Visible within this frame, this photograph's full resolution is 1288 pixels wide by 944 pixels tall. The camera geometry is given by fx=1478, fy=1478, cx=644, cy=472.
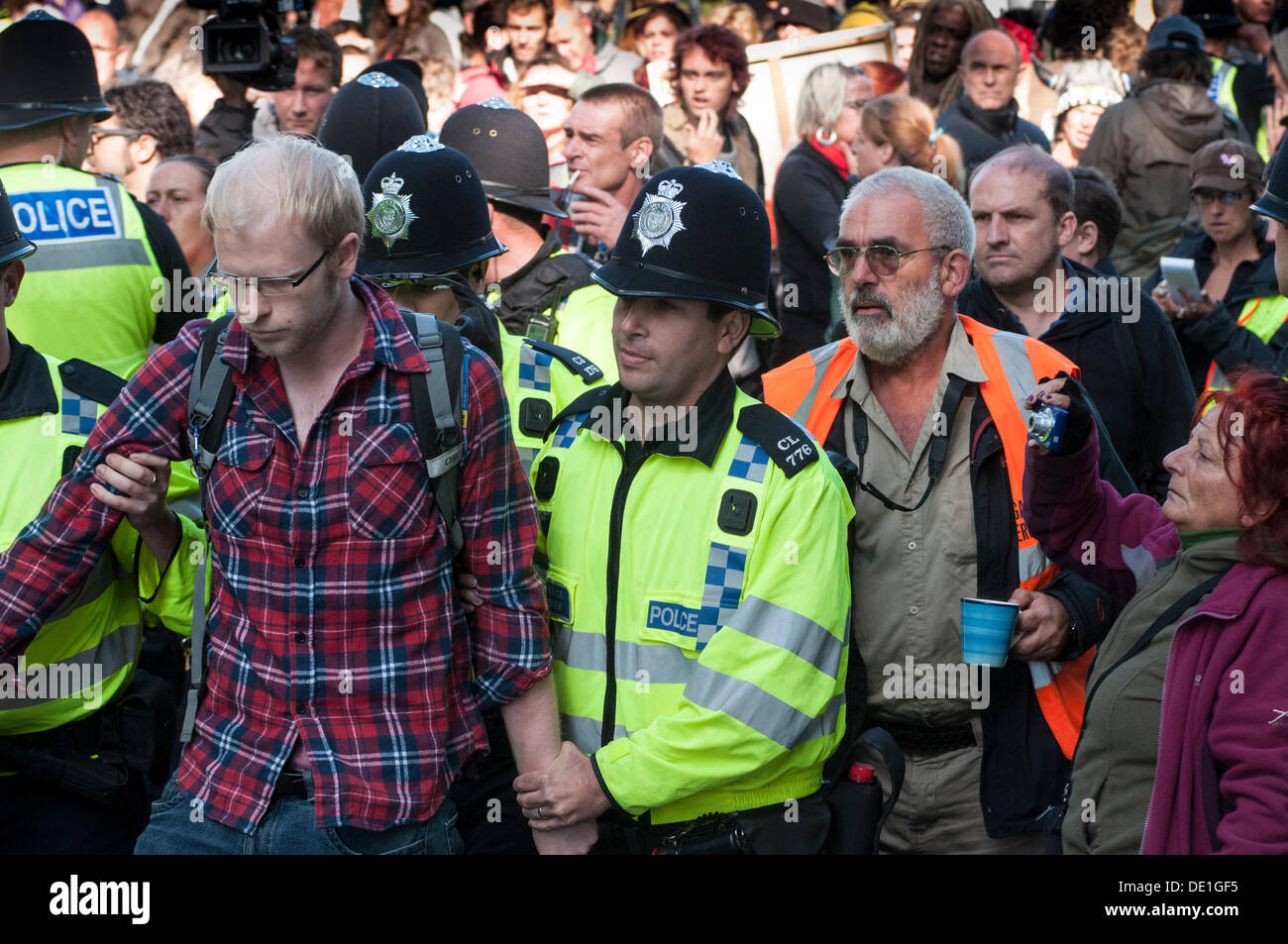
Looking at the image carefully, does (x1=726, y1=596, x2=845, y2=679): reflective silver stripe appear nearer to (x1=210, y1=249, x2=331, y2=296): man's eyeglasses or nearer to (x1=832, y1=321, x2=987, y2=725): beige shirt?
(x1=832, y1=321, x2=987, y2=725): beige shirt

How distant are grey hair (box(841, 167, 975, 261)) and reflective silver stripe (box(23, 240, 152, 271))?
235 cm

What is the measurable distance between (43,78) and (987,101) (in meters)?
4.88

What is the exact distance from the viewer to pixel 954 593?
365 centimetres

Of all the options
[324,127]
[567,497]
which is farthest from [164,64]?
[567,497]

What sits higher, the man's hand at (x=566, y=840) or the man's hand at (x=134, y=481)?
the man's hand at (x=134, y=481)

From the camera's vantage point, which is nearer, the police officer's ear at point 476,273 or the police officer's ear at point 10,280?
the police officer's ear at point 10,280

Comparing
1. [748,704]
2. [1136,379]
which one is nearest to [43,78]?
[748,704]

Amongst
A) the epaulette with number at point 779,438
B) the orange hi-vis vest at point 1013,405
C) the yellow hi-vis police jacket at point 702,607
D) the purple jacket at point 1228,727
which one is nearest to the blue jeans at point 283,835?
→ the yellow hi-vis police jacket at point 702,607

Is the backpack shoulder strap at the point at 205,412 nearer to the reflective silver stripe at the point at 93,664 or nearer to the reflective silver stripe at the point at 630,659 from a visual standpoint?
the reflective silver stripe at the point at 93,664

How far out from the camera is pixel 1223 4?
970 centimetres

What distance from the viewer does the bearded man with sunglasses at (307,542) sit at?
2.70 m

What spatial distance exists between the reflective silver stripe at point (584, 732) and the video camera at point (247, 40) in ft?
13.7
